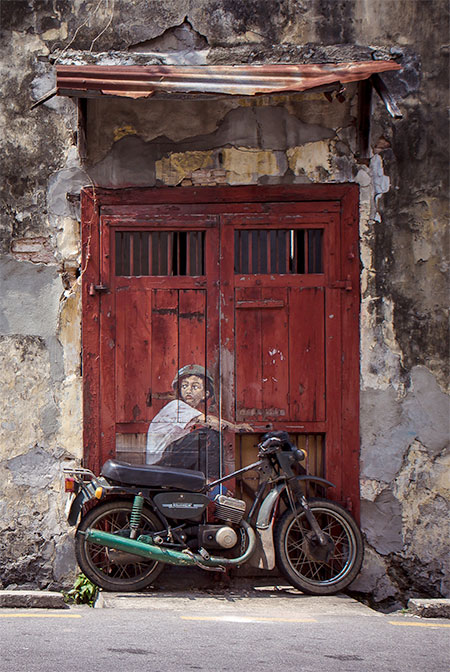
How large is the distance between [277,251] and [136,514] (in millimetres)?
2259

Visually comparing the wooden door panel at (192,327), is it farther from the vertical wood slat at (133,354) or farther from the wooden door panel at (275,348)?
the wooden door panel at (275,348)

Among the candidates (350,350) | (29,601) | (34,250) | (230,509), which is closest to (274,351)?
(350,350)

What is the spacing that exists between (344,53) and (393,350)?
235 centimetres

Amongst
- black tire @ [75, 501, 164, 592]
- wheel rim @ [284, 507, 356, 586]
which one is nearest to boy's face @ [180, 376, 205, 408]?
black tire @ [75, 501, 164, 592]

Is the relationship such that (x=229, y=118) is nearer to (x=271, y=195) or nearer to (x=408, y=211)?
(x=271, y=195)

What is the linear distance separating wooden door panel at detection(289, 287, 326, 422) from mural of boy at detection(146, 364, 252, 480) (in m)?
0.55

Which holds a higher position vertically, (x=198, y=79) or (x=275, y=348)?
(x=198, y=79)

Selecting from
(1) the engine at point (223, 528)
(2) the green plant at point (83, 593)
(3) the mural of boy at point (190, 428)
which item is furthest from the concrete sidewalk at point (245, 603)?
(3) the mural of boy at point (190, 428)

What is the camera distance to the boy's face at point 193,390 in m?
6.11

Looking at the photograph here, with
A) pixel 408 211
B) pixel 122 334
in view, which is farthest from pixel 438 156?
pixel 122 334

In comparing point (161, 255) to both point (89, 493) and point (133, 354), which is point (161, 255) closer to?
point (133, 354)

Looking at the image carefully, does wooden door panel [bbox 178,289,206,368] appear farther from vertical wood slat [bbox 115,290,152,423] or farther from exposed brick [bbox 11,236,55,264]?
exposed brick [bbox 11,236,55,264]

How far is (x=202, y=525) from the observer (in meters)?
5.80

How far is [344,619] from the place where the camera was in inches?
203
